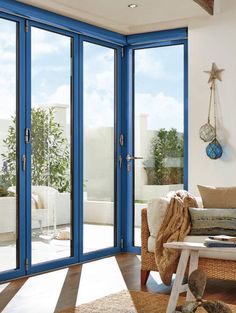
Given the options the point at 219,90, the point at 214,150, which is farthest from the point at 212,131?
the point at 219,90

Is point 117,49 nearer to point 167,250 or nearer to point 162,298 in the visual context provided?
point 167,250

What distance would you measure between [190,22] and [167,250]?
8.49 ft

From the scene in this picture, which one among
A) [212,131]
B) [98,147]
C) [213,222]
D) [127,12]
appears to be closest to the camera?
[213,222]

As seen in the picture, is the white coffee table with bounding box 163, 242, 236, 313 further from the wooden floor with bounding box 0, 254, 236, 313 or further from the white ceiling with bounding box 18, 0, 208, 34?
the white ceiling with bounding box 18, 0, 208, 34

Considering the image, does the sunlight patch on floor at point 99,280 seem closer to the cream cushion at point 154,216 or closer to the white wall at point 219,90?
the cream cushion at point 154,216

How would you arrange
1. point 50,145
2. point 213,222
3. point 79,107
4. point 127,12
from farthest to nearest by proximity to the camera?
point 79,107, point 127,12, point 50,145, point 213,222

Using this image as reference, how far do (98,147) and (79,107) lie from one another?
0.55 meters

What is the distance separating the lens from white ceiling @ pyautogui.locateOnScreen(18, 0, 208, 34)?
213 inches

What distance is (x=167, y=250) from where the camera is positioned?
473 centimetres

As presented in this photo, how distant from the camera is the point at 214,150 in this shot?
231 inches

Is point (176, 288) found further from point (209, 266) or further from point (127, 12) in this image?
point (127, 12)

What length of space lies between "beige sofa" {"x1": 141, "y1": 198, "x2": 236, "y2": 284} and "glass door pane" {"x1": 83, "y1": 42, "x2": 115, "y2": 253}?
1.25m

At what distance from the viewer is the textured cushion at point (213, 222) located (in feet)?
15.7

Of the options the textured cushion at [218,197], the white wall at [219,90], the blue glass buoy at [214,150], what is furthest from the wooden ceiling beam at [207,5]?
the textured cushion at [218,197]
